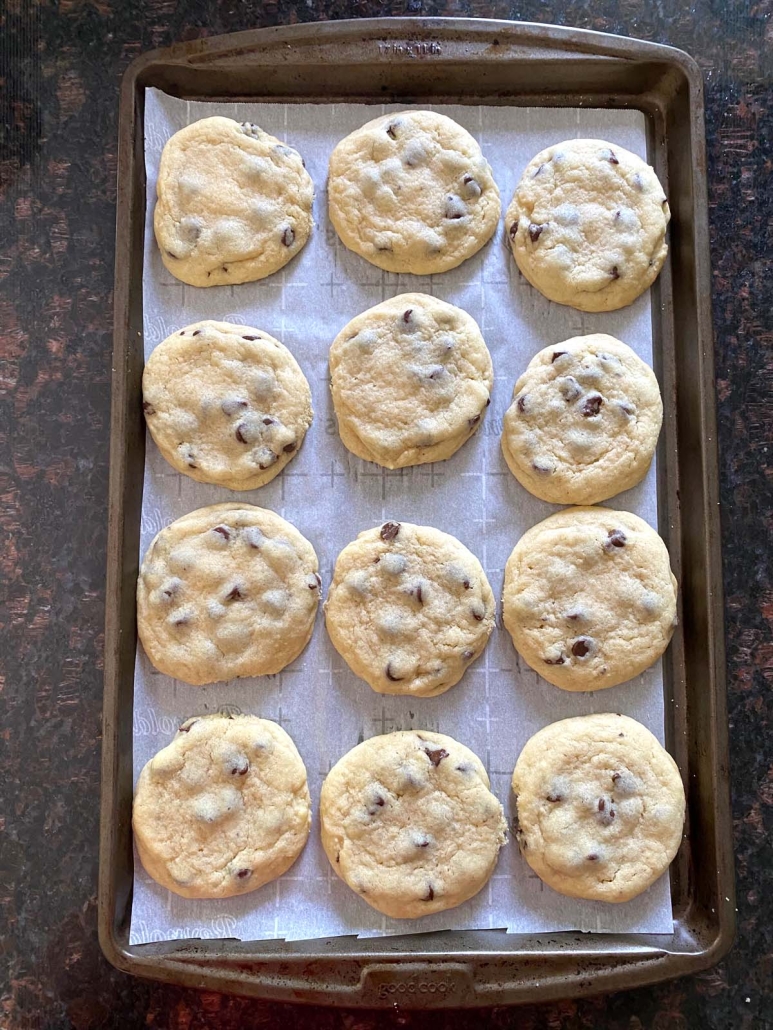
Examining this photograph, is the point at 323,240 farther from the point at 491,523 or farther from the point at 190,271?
the point at 491,523

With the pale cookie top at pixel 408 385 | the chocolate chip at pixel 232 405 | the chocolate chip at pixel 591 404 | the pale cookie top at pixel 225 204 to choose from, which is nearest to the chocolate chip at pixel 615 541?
the chocolate chip at pixel 591 404

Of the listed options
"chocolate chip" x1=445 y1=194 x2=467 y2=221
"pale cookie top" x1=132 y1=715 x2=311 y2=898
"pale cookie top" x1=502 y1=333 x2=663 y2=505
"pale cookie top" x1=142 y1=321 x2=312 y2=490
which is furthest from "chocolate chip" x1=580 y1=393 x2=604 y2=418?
"pale cookie top" x1=132 y1=715 x2=311 y2=898

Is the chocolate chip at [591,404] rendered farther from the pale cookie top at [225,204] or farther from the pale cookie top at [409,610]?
the pale cookie top at [225,204]

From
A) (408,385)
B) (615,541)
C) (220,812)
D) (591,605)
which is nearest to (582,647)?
(591,605)

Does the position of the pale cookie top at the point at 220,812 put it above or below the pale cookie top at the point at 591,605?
below

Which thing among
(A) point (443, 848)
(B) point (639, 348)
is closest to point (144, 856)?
(A) point (443, 848)

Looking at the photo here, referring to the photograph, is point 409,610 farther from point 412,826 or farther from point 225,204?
point 225,204

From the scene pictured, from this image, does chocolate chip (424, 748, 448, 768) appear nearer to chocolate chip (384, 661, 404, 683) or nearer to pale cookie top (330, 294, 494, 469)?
chocolate chip (384, 661, 404, 683)
